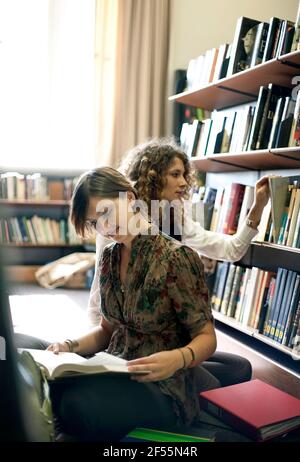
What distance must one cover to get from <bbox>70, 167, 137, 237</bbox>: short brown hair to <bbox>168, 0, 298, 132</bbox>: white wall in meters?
2.56

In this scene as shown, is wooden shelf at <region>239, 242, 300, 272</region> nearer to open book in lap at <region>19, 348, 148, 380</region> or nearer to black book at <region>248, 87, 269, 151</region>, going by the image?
black book at <region>248, 87, 269, 151</region>

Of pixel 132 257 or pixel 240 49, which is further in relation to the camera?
pixel 240 49

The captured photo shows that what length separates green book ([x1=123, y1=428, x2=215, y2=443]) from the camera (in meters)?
0.89

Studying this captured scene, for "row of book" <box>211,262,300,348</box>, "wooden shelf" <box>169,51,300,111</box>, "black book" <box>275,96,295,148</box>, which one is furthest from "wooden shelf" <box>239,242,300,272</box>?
"wooden shelf" <box>169,51,300,111</box>

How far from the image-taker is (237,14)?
3.54m

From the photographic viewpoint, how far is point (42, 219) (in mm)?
3404

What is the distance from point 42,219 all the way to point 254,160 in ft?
6.07

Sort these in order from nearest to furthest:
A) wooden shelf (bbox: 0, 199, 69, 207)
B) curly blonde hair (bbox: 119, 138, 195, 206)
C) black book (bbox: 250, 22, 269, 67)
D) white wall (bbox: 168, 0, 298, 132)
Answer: curly blonde hair (bbox: 119, 138, 195, 206) < black book (bbox: 250, 22, 269, 67) < wooden shelf (bbox: 0, 199, 69, 207) < white wall (bbox: 168, 0, 298, 132)

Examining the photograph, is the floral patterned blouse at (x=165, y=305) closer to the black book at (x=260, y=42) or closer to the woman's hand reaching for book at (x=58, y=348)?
the woman's hand reaching for book at (x=58, y=348)

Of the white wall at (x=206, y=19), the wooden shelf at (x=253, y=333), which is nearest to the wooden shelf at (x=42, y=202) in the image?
the white wall at (x=206, y=19)

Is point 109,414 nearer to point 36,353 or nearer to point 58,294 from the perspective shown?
point 36,353

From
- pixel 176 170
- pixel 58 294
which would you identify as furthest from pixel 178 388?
pixel 58 294

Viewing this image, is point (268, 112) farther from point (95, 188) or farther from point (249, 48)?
point (95, 188)

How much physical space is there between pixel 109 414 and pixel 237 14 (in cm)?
338
